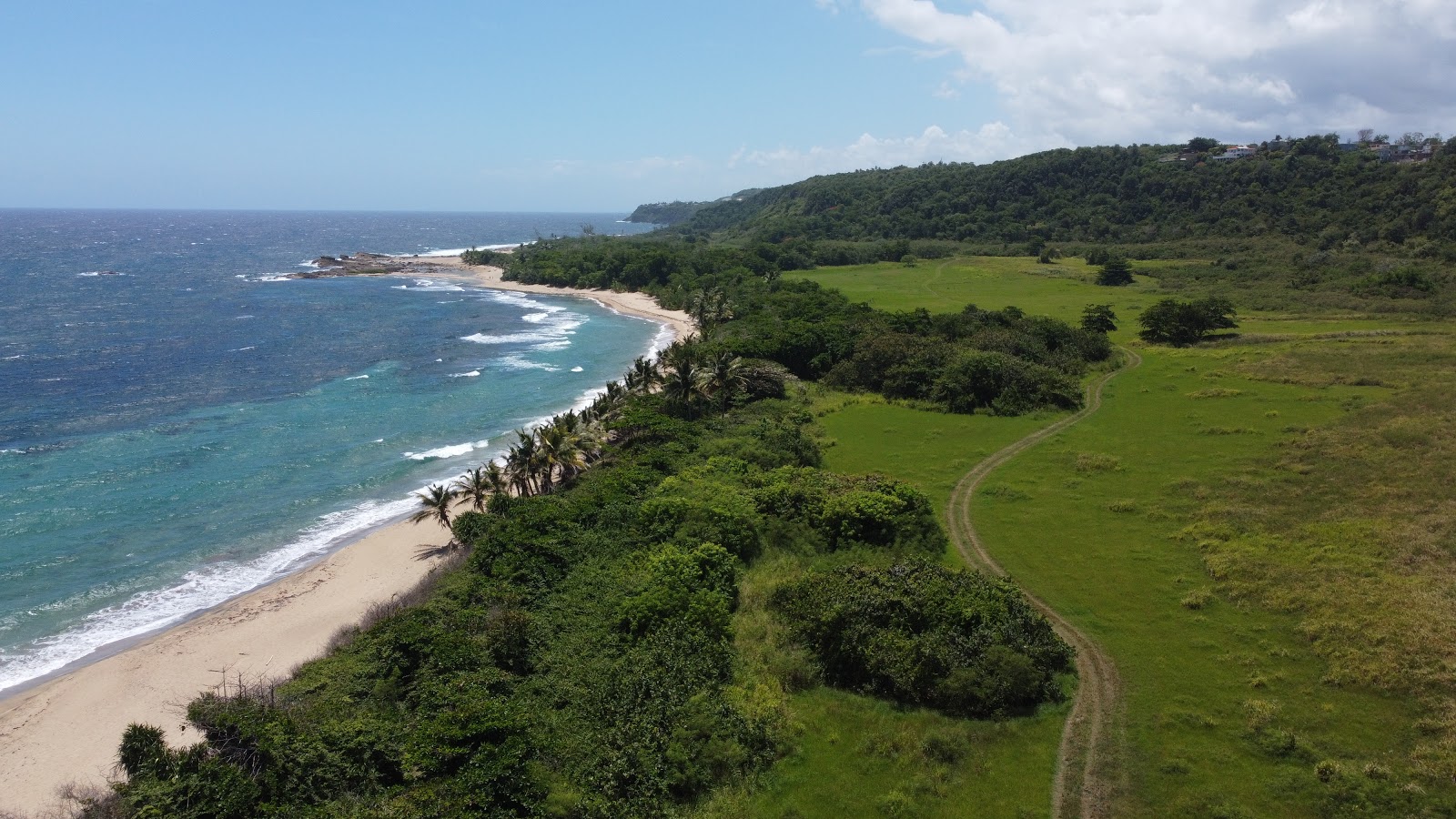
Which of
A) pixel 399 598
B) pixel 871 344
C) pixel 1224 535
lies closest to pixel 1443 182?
pixel 871 344

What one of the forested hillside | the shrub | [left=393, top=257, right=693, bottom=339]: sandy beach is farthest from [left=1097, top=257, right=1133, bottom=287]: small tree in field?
the shrub

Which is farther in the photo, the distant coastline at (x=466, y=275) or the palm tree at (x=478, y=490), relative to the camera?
the distant coastline at (x=466, y=275)

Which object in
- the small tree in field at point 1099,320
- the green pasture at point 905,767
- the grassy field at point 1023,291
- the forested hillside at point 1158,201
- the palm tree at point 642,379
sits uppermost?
the forested hillside at point 1158,201

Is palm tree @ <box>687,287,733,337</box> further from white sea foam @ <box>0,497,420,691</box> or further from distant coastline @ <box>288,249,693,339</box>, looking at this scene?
white sea foam @ <box>0,497,420,691</box>

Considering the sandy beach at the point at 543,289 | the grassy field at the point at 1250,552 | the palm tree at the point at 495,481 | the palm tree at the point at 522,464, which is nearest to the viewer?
the grassy field at the point at 1250,552

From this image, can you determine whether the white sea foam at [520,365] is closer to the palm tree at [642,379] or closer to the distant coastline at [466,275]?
the palm tree at [642,379]

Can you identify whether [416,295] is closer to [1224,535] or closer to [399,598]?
[399,598]

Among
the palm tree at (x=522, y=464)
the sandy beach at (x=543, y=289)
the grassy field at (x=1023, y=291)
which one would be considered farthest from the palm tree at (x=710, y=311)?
the palm tree at (x=522, y=464)
